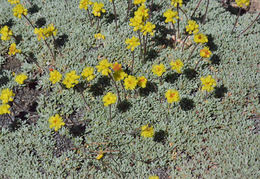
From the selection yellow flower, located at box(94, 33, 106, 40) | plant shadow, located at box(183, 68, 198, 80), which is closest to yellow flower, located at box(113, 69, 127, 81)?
plant shadow, located at box(183, 68, 198, 80)

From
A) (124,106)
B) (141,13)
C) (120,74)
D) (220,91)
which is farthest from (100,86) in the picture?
(220,91)

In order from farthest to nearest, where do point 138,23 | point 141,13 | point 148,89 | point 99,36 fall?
point 99,36, point 148,89, point 141,13, point 138,23

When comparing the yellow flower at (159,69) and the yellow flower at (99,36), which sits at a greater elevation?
the yellow flower at (99,36)

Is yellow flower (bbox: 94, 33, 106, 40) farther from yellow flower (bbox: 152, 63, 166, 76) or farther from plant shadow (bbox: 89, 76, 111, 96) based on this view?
yellow flower (bbox: 152, 63, 166, 76)

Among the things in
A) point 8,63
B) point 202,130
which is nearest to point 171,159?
point 202,130

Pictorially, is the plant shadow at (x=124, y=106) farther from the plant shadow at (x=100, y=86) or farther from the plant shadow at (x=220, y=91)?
the plant shadow at (x=220, y=91)

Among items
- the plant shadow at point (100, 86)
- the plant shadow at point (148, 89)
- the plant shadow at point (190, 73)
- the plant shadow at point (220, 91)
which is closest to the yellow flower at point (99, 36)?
the plant shadow at point (100, 86)

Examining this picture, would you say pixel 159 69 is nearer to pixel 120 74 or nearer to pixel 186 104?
pixel 120 74

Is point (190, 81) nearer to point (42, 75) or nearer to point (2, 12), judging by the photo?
point (42, 75)
